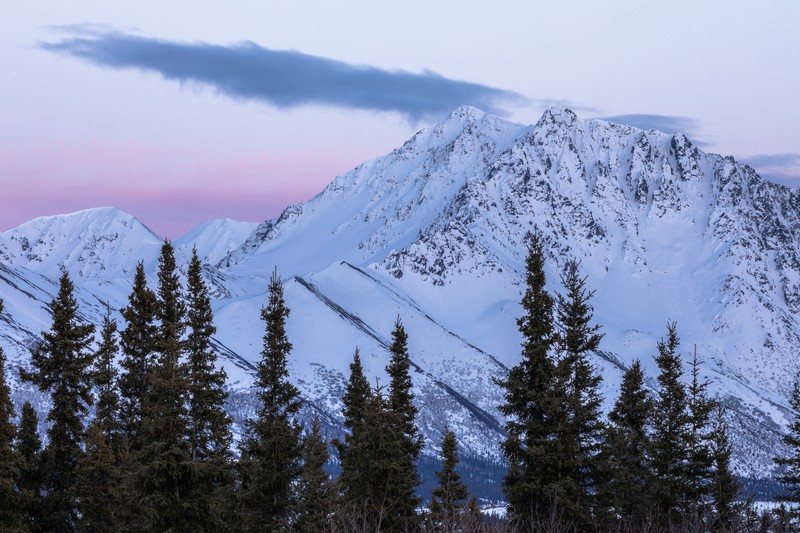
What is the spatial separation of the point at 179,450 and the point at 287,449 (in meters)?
5.15

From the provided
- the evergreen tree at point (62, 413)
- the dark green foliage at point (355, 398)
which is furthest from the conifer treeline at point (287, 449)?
the dark green foliage at point (355, 398)

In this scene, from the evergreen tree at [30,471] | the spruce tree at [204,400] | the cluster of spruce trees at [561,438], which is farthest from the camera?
the evergreen tree at [30,471]

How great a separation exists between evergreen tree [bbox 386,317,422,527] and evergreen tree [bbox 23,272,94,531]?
511 inches

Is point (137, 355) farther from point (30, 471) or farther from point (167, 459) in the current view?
point (167, 459)

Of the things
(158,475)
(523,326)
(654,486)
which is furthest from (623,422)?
(158,475)

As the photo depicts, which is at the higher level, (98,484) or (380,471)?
(380,471)

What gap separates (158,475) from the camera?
104 feet

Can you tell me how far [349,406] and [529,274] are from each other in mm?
14285

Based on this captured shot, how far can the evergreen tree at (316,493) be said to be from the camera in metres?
29.7

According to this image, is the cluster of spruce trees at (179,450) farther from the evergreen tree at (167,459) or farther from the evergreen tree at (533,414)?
the evergreen tree at (533,414)

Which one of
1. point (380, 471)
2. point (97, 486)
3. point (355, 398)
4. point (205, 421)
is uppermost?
point (205, 421)

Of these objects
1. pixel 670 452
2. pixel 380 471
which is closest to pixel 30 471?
pixel 380 471

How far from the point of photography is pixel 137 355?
40.2 meters

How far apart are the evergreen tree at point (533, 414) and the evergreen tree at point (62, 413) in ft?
56.9
